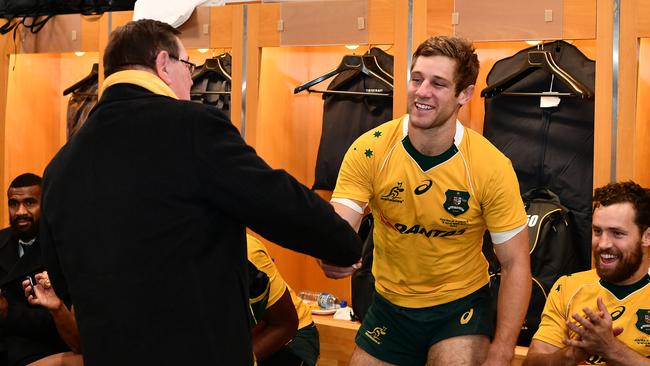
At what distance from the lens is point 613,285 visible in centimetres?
326

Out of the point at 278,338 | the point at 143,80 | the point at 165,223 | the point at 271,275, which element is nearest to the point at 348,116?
the point at 271,275

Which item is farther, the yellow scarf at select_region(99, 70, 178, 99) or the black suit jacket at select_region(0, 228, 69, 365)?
the black suit jacket at select_region(0, 228, 69, 365)

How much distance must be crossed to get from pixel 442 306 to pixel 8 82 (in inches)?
144

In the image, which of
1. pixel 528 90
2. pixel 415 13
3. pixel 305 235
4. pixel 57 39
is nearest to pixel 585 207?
pixel 528 90

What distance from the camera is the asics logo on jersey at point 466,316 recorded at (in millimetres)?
2801

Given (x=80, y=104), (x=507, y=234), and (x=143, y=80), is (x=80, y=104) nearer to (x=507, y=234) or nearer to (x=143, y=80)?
(x=507, y=234)

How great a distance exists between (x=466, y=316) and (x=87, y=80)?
11.0 feet

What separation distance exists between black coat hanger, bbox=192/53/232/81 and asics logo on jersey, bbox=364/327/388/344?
2256 mm

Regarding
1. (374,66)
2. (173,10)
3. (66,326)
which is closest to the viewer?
(66,326)

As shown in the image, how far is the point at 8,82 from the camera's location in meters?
5.46

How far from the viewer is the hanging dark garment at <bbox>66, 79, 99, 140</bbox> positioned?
533 centimetres

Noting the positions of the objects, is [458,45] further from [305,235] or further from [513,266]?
[305,235]

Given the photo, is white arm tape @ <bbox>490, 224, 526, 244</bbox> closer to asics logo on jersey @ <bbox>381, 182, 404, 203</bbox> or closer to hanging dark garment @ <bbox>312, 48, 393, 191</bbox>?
asics logo on jersey @ <bbox>381, 182, 404, 203</bbox>

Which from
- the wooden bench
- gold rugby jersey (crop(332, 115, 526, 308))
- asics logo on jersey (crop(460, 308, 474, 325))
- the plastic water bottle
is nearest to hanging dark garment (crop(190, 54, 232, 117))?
the plastic water bottle
